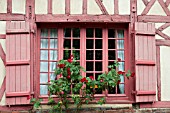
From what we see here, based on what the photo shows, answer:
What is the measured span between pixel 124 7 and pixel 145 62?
106 cm

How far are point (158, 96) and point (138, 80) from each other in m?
0.50

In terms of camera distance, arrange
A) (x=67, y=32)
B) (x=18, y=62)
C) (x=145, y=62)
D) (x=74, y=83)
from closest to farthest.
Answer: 1. (x=74, y=83)
2. (x=18, y=62)
3. (x=145, y=62)
4. (x=67, y=32)

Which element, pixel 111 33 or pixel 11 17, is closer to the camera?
pixel 11 17

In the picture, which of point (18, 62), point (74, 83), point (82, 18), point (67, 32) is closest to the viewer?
point (74, 83)

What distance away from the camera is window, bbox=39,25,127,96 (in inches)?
206

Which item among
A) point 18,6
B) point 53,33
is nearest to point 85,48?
point 53,33

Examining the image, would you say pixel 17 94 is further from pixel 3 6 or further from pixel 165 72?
pixel 165 72

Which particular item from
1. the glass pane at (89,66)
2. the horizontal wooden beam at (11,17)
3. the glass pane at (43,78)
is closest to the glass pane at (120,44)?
the glass pane at (89,66)

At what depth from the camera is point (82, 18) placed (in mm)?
5219

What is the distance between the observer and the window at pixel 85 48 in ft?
17.2

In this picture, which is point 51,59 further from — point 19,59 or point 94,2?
point 94,2

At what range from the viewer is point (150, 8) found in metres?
5.34

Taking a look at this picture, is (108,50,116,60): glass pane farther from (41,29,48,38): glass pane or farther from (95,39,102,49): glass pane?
(41,29,48,38): glass pane

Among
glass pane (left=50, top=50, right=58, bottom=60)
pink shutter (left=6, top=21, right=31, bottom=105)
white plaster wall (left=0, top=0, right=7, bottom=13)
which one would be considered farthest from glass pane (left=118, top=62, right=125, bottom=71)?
white plaster wall (left=0, top=0, right=7, bottom=13)
